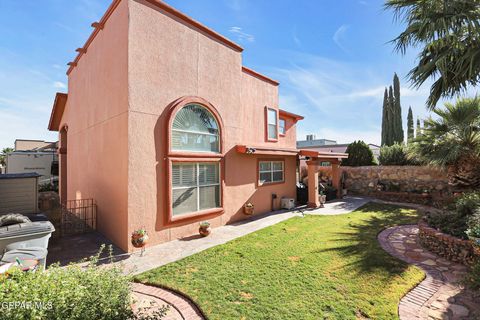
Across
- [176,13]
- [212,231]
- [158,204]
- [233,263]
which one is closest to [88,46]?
[176,13]

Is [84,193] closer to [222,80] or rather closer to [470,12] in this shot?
[222,80]

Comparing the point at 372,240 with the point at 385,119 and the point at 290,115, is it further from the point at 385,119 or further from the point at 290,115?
the point at 385,119

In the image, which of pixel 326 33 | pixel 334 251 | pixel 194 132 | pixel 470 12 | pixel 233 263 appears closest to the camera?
pixel 233 263

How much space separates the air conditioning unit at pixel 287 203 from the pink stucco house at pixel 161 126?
5.22ft

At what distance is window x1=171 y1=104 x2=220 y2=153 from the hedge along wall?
14.4 m

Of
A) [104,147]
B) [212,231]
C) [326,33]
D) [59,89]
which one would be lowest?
[212,231]

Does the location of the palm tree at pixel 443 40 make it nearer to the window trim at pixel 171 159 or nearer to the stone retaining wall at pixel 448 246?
the stone retaining wall at pixel 448 246

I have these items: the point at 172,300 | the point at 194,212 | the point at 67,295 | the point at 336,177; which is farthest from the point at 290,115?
the point at 67,295

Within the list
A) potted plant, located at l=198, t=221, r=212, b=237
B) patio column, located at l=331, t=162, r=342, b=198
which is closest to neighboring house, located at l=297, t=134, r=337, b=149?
patio column, located at l=331, t=162, r=342, b=198

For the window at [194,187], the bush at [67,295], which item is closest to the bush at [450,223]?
the window at [194,187]

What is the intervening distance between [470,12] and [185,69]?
419 inches

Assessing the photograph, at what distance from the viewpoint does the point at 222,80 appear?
34.4 ft

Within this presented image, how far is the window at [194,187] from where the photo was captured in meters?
8.55

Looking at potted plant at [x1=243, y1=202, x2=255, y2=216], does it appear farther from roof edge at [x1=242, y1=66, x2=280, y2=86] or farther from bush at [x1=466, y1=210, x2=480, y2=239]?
bush at [x1=466, y1=210, x2=480, y2=239]
